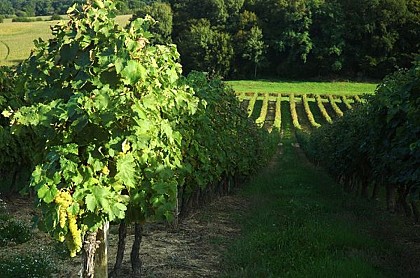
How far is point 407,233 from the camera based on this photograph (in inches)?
410

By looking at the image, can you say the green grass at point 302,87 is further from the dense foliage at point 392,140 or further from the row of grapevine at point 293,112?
the dense foliage at point 392,140

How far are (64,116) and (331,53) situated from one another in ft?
234

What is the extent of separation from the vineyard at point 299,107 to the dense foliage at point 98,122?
4258cm

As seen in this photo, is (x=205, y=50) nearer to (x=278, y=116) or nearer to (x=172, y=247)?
(x=278, y=116)

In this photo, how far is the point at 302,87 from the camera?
67562 mm

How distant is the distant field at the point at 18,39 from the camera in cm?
5226

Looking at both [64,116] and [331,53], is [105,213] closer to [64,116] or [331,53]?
[64,116]

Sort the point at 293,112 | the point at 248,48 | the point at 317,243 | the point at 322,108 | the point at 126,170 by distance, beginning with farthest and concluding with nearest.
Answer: the point at 248,48
the point at 322,108
the point at 293,112
the point at 317,243
the point at 126,170

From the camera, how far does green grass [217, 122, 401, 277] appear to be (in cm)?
687

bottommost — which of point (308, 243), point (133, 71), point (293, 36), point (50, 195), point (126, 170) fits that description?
point (308, 243)

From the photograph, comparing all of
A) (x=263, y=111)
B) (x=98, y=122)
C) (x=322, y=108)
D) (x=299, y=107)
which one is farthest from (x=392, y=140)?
(x=299, y=107)

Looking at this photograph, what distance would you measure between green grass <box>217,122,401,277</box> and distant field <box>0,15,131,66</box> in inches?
1712

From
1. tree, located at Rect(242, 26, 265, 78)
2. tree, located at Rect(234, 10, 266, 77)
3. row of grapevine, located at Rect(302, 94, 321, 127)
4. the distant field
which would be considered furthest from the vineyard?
the distant field

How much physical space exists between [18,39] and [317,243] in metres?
64.0
